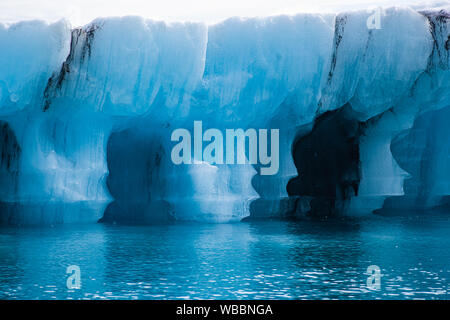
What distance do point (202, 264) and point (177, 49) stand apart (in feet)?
19.8

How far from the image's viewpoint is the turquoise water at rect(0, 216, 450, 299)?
6.71 m

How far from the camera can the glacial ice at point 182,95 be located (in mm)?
12828

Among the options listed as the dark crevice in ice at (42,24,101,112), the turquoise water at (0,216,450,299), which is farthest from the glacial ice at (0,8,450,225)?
the turquoise water at (0,216,450,299)

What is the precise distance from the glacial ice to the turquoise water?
1.31 metres

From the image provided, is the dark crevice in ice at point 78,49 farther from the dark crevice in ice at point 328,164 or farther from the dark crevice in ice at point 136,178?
the dark crevice in ice at point 328,164

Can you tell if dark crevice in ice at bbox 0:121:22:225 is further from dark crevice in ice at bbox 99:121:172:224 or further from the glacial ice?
dark crevice in ice at bbox 99:121:172:224

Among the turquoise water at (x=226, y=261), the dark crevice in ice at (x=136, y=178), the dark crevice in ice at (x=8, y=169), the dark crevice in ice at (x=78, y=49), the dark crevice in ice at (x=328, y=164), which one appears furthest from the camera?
the dark crevice in ice at (x=328, y=164)

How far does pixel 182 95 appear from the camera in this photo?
13789 millimetres

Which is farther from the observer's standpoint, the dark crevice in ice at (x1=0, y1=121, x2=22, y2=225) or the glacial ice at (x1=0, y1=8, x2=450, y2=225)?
the dark crevice in ice at (x1=0, y1=121, x2=22, y2=225)

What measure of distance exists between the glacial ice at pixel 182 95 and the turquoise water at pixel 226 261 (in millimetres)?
1305

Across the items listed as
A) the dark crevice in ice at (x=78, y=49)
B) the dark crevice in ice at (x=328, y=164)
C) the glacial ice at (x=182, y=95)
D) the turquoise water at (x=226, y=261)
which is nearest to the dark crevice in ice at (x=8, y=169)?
the glacial ice at (x=182, y=95)

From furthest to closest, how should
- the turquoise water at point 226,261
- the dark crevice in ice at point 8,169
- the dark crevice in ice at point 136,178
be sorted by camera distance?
the dark crevice in ice at point 136,178 → the dark crevice in ice at point 8,169 → the turquoise water at point 226,261

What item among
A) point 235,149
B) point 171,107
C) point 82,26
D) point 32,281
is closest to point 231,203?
point 235,149

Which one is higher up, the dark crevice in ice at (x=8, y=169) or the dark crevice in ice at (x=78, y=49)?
the dark crevice in ice at (x=78, y=49)
